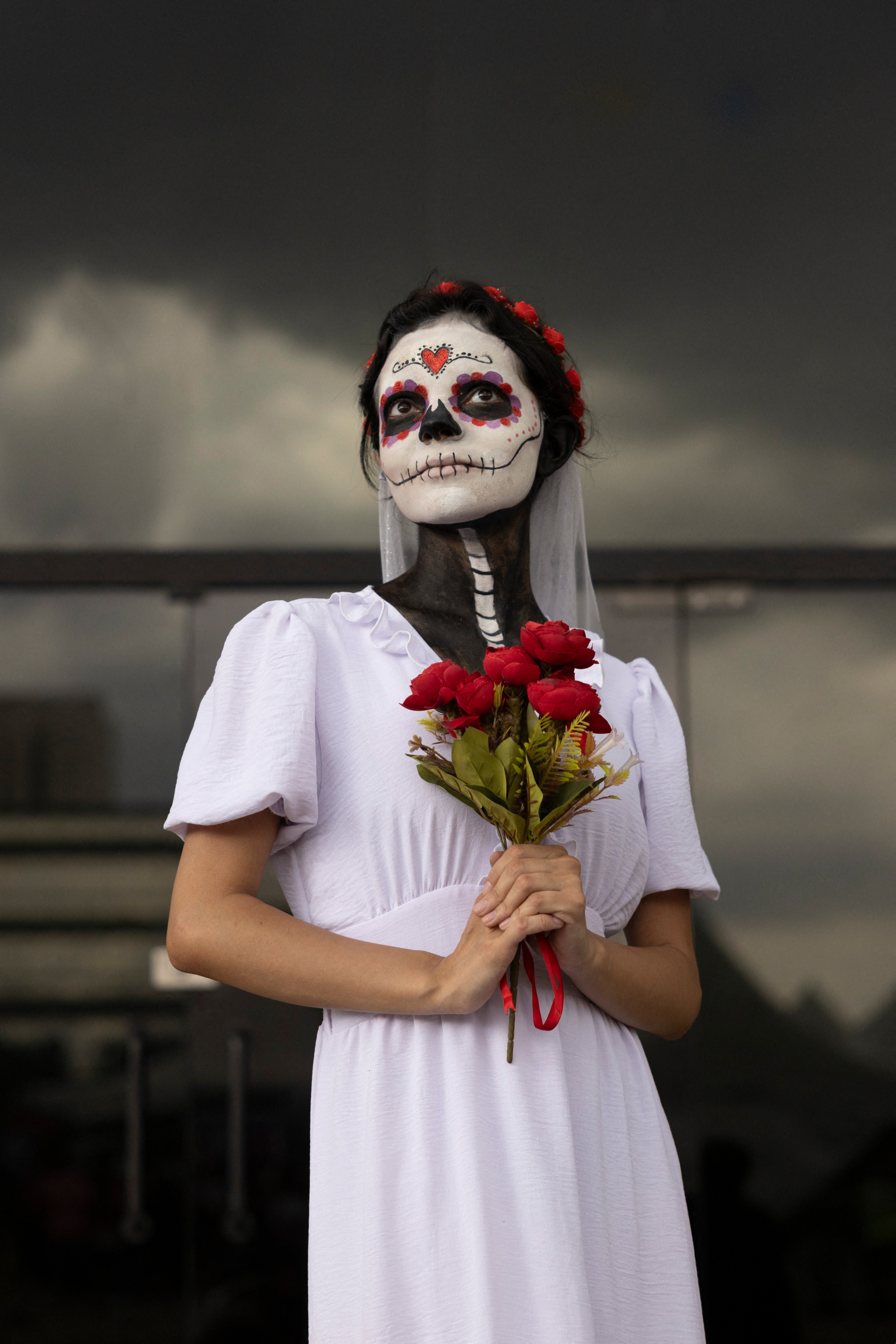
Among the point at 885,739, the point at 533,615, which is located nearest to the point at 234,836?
the point at 533,615

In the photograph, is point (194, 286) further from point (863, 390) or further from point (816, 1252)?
point (816, 1252)

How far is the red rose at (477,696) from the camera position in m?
1.33

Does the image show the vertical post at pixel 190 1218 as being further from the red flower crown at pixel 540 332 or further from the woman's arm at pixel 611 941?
the red flower crown at pixel 540 332

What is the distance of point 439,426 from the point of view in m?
1.64

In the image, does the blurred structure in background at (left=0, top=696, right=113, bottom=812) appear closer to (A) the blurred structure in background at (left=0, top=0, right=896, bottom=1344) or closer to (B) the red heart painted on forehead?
(A) the blurred structure in background at (left=0, top=0, right=896, bottom=1344)

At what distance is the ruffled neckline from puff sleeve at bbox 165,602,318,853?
0.11m

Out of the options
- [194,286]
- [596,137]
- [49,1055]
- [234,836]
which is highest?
[596,137]

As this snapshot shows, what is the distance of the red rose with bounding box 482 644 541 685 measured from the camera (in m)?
1.34

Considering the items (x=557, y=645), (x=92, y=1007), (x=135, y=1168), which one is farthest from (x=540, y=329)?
(x=135, y=1168)

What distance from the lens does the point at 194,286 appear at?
3.43m

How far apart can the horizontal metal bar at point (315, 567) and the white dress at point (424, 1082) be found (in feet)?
5.59

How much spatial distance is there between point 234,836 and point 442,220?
247cm

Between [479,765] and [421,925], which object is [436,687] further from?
[421,925]

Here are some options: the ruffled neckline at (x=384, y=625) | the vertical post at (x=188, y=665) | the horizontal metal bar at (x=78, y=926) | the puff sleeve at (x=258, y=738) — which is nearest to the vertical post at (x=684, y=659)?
the vertical post at (x=188, y=665)
